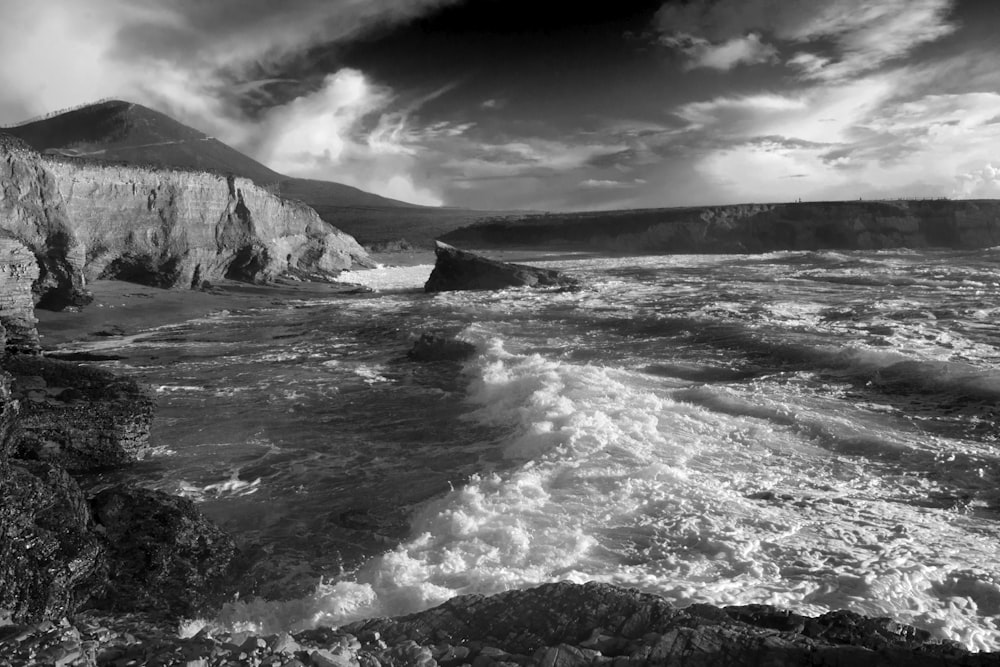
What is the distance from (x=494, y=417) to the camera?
11.3 meters

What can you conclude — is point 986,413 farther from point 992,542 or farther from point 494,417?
point 494,417

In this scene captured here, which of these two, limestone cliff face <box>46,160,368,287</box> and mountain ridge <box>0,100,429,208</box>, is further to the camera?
mountain ridge <box>0,100,429,208</box>

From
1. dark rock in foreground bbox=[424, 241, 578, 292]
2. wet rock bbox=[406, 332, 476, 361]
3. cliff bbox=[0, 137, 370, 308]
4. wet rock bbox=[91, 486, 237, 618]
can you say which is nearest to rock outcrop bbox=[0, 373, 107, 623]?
wet rock bbox=[91, 486, 237, 618]

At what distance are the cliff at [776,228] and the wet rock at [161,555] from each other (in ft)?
232

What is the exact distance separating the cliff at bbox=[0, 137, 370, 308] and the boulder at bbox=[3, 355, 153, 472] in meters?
8.17

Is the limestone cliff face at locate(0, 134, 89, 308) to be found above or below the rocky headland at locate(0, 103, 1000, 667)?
above

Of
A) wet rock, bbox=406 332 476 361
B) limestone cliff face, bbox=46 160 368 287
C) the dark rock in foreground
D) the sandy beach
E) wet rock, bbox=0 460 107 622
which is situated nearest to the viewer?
wet rock, bbox=0 460 107 622

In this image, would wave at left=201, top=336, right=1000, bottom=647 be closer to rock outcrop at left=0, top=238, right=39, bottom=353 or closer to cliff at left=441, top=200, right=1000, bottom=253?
rock outcrop at left=0, top=238, right=39, bottom=353

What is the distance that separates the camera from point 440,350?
1648cm

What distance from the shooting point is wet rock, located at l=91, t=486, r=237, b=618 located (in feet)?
18.6

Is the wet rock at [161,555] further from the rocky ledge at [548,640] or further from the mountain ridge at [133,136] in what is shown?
the mountain ridge at [133,136]

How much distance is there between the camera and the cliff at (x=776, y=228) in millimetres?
62250

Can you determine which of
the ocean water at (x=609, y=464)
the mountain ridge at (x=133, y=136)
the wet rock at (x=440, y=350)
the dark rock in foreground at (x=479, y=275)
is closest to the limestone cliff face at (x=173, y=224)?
the ocean water at (x=609, y=464)

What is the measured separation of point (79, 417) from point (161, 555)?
13.1 ft
